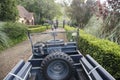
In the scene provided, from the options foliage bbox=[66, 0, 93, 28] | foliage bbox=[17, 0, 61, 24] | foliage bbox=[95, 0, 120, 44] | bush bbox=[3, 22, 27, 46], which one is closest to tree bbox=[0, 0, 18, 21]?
bush bbox=[3, 22, 27, 46]

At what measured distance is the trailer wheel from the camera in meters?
4.80

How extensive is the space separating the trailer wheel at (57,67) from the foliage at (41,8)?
43062 mm

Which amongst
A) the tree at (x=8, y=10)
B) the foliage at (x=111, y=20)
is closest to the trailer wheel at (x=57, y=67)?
the foliage at (x=111, y=20)

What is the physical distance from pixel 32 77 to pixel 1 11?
13.5 m

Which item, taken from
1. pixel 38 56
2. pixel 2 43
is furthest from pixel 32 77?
pixel 2 43

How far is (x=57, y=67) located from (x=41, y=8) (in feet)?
146

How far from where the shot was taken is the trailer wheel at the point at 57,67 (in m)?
4.80

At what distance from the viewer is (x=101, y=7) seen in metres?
10.6

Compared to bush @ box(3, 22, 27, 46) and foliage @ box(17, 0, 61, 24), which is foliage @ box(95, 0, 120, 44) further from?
foliage @ box(17, 0, 61, 24)

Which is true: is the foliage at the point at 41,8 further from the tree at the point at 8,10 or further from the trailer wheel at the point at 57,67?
the trailer wheel at the point at 57,67

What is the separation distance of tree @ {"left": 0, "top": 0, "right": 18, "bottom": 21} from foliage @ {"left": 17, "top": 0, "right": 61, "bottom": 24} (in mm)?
28107

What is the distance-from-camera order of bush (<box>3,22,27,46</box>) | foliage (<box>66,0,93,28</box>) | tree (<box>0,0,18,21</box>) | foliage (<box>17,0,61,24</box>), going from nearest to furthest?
1. bush (<box>3,22,27,46</box>)
2. tree (<box>0,0,18,21</box>)
3. foliage (<box>66,0,93,28</box>)
4. foliage (<box>17,0,61,24</box>)

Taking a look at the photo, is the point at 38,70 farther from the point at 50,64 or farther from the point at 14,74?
the point at 14,74

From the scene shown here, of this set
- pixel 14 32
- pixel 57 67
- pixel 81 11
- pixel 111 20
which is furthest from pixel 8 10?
pixel 57 67
